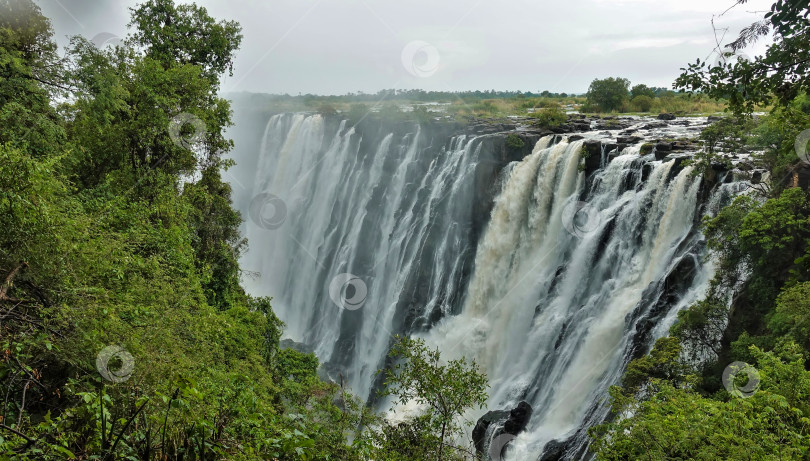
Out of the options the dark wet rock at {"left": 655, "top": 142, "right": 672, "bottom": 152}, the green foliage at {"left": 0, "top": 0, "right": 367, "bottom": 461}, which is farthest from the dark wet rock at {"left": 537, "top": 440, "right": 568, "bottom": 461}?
the dark wet rock at {"left": 655, "top": 142, "right": 672, "bottom": 152}

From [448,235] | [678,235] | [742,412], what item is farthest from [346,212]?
[742,412]

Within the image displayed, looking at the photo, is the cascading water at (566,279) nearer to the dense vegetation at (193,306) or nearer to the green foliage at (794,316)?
the dense vegetation at (193,306)

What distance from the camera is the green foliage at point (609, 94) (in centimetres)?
3969

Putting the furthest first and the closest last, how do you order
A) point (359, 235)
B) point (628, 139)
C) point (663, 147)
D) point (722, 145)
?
point (359, 235) → point (628, 139) → point (663, 147) → point (722, 145)

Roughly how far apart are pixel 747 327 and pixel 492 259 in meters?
13.6

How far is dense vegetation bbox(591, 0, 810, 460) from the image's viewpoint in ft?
18.8

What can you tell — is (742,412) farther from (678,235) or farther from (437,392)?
(678,235)

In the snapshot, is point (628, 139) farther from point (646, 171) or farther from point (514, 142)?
point (514, 142)

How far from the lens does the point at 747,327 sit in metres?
11.9

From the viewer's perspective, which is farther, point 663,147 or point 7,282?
point 663,147

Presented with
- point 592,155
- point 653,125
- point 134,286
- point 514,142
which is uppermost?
point 653,125

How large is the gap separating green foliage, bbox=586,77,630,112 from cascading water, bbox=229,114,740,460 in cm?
1503

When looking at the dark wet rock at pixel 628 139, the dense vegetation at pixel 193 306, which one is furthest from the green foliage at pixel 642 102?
the dense vegetation at pixel 193 306

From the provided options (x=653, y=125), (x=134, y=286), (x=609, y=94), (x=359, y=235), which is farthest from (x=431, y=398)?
(x=609, y=94)
